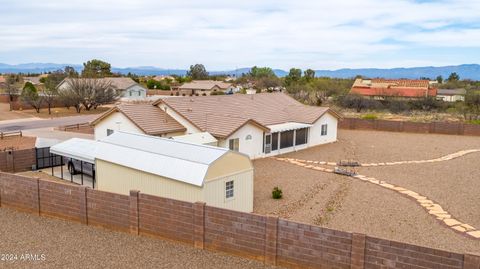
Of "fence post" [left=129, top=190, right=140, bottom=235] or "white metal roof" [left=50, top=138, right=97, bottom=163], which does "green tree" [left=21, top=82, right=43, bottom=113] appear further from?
"fence post" [left=129, top=190, right=140, bottom=235]

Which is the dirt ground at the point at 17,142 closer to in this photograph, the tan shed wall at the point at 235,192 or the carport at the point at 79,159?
the carport at the point at 79,159

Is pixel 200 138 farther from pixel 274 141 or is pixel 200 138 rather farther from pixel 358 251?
pixel 358 251

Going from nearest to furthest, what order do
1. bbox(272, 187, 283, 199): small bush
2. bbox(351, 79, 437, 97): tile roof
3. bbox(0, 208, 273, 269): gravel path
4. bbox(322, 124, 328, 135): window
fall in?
bbox(0, 208, 273, 269): gravel path → bbox(272, 187, 283, 199): small bush → bbox(322, 124, 328, 135): window → bbox(351, 79, 437, 97): tile roof

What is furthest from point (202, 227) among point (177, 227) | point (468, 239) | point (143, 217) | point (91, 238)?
point (468, 239)

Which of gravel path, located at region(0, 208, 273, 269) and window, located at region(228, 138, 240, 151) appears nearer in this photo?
gravel path, located at region(0, 208, 273, 269)

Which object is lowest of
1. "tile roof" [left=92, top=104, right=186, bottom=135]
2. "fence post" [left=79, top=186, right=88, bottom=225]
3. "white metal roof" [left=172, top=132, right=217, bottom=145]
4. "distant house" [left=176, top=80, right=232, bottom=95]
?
"fence post" [left=79, top=186, right=88, bottom=225]

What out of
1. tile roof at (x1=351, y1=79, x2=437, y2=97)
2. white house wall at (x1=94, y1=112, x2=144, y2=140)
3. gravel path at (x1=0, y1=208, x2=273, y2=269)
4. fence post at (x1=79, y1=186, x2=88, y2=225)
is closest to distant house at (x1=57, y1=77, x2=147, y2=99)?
tile roof at (x1=351, y1=79, x2=437, y2=97)

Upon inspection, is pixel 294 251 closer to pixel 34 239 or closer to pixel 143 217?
pixel 143 217
